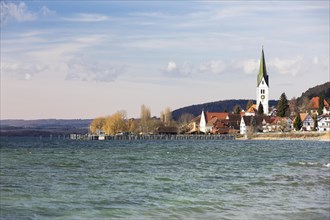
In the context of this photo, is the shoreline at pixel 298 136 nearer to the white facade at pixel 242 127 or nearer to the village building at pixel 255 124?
the village building at pixel 255 124

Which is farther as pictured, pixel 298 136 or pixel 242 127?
pixel 242 127

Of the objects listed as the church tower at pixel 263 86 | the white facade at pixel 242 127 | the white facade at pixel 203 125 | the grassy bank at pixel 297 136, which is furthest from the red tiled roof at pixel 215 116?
the grassy bank at pixel 297 136

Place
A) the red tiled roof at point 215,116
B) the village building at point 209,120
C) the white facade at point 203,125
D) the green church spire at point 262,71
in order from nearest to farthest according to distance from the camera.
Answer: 1. the village building at point 209,120
2. the green church spire at point 262,71
3. the white facade at point 203,125
4. the red tiled roof at point 215,116

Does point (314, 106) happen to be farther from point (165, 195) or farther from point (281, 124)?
point (165, 195)

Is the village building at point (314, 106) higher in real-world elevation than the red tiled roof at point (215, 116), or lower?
higher

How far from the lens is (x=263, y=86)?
18075 cm

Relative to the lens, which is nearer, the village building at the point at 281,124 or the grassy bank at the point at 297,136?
the grassy bank at the point at 297,136

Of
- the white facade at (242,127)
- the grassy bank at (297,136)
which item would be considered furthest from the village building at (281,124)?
the white facade at (242,127)

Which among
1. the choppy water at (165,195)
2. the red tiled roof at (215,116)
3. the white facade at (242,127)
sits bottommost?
the choppy water at (165,195)

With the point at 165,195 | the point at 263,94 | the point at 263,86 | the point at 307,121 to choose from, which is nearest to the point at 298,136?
the point at 307,121

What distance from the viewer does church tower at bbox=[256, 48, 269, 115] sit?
18000cm

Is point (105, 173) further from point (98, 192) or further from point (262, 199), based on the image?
point (262, 199)

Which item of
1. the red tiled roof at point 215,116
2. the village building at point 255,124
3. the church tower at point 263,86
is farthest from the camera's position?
the red tiled roof at point 215,116

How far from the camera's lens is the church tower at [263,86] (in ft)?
591
